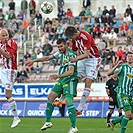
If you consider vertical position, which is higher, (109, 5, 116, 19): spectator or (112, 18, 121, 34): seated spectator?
(109, 5, 116, 19): spectator

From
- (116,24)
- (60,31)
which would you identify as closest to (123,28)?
(116,24)

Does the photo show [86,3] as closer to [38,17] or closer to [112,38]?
[38,17]

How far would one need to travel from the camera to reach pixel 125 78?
620 inches

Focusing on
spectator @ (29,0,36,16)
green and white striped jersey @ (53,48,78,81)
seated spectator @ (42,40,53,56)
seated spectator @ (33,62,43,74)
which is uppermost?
spectator @ (29,0,36,16)

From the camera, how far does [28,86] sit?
30.9 m

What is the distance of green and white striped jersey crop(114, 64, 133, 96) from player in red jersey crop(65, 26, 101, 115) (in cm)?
165

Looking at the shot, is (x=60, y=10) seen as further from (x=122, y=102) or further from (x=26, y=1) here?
(x=122, y=102)

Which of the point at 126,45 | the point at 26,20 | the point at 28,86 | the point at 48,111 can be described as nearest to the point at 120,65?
the point at 48,111

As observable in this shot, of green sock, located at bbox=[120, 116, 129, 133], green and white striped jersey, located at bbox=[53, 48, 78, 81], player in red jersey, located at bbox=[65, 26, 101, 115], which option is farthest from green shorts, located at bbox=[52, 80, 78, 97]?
green sock, located at bbox=[120, 116, 129, 133]

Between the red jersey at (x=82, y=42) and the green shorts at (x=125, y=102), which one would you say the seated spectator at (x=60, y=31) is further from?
the green shorts at (x=125, y=102)

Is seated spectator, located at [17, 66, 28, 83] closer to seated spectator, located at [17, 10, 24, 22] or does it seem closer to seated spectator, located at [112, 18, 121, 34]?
seated spectator, located at [112, 18, 121, 34]

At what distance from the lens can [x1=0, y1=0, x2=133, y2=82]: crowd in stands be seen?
36344 mm

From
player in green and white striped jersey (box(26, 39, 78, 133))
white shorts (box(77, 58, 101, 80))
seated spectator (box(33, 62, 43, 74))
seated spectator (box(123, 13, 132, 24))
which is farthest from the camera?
seated spectator (box(123, 13, 132, 24))

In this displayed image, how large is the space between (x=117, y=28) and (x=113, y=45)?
4.74 ft
